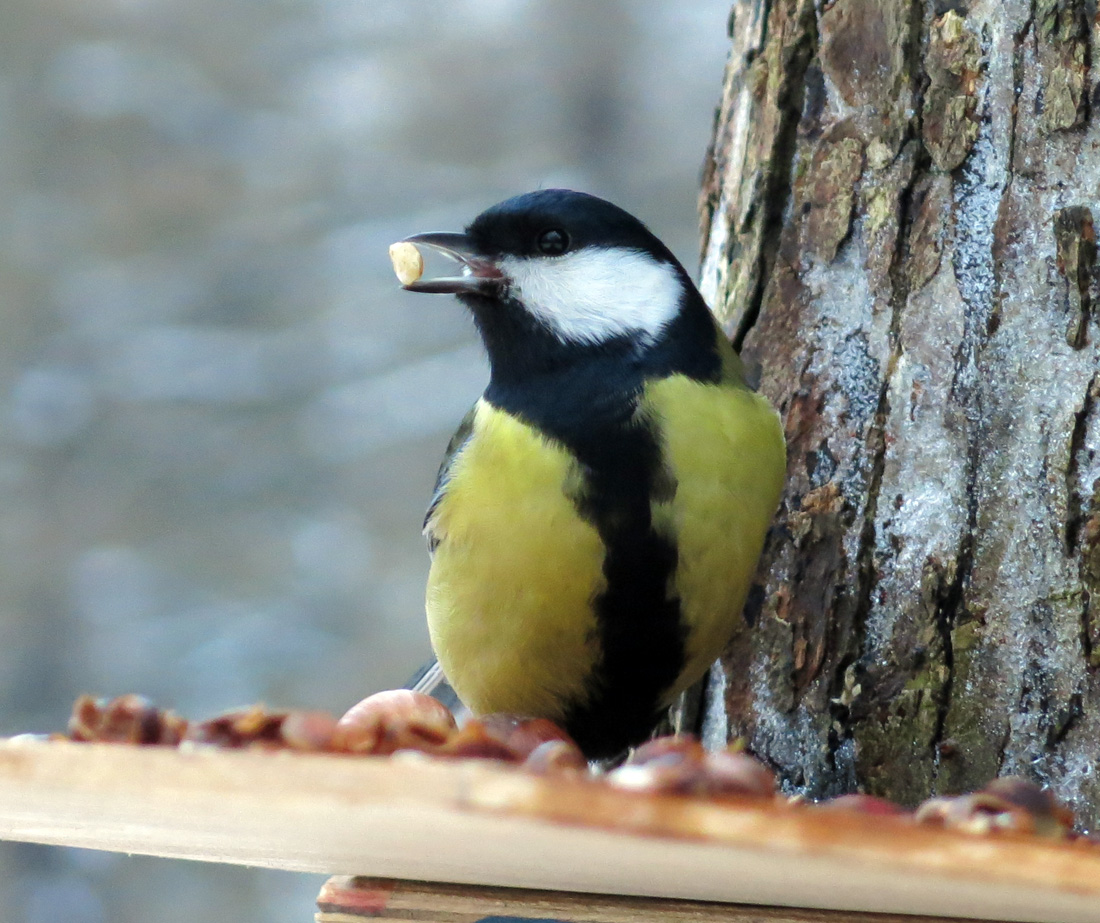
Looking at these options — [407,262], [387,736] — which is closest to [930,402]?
[407,262]

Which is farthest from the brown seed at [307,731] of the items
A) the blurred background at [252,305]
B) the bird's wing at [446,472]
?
the blurred background at [252,305]

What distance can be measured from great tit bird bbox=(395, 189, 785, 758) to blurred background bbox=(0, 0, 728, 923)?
2804 mm

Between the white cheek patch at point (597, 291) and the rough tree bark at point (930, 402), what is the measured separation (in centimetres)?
16

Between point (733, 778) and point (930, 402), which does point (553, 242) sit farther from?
point (733, 778)

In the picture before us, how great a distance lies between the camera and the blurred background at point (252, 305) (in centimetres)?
423

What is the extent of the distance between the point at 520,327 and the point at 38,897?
3438 millimetres

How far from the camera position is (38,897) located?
4.06 meters

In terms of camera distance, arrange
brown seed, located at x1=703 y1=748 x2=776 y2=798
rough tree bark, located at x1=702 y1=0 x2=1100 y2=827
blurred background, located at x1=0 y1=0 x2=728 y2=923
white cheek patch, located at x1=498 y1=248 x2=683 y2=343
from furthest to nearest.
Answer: blurred background, located at x1=0 y1=0 x2=728 y2=923 → white cheek patch, located at x1=498 y1=248 x2=683 y2=343 → rough tree bark, located at x1=702 y1=0 x2=1100 y2=827 → brown seed, located at x1=703 y1=748 x2=776 y2=798

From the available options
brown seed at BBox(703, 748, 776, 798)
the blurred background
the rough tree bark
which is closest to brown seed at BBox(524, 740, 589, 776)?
brown seed at BBox(703, 748, 776, 798)

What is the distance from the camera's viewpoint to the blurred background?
4227mm

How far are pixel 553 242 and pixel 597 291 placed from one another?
0.08 meters

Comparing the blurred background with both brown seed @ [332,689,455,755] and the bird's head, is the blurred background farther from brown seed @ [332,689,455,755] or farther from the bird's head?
brown seed @ [332,689,455,755]

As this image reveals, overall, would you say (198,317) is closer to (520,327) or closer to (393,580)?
(393,580)

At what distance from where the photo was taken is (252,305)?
4.34 metres
